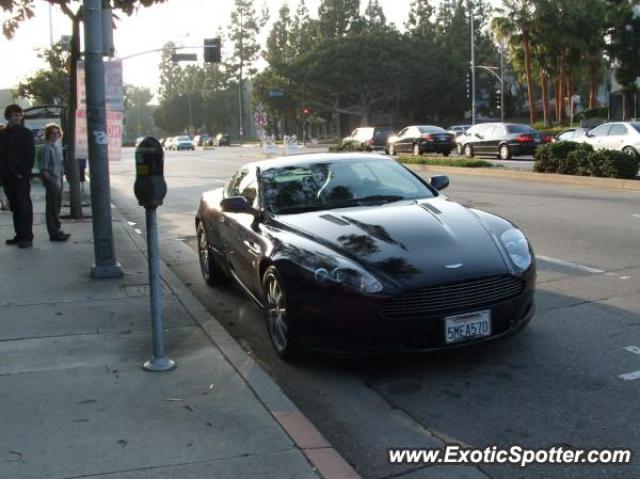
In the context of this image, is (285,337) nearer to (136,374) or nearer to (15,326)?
(136,374)

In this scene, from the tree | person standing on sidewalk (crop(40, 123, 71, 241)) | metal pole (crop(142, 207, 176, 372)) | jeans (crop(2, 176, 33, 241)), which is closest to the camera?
metal pole (crop(142, 207, 176, 372))

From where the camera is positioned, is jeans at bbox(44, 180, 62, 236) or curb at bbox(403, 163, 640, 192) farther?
curb at bbox(403, 163, 640, 192)

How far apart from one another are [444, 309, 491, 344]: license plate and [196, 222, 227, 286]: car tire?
3.65 m

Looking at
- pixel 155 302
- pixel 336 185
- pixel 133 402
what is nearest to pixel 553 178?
pixel 336 185

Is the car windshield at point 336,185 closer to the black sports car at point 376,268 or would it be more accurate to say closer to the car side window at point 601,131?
the black sports car at point 376,268

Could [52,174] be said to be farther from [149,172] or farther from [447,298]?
[447,298]

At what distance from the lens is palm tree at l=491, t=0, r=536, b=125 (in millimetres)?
51000

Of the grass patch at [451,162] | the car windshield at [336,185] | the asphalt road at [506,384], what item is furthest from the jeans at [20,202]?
the grass patch at [451,162]

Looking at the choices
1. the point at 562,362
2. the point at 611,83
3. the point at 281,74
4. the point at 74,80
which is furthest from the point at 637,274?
the point at 281,74

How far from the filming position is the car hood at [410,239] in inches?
192

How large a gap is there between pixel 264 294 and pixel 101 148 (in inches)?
135

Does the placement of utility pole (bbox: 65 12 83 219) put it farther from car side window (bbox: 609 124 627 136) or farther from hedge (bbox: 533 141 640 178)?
car side window (bbox: 609 124 627 136)

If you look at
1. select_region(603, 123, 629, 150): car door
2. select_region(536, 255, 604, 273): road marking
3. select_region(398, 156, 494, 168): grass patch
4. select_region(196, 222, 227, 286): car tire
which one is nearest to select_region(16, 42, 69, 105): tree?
select_region(398, 156, 494, 168): grass patch

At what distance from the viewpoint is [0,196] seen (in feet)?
50.3
